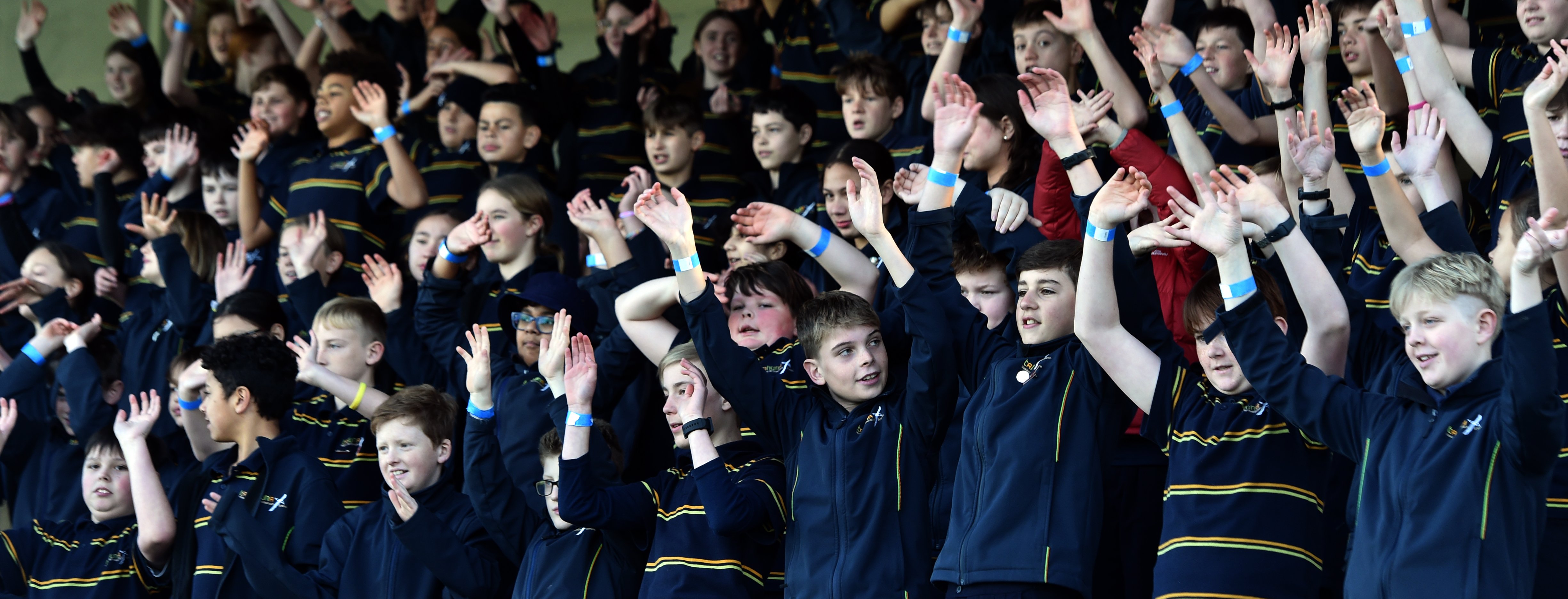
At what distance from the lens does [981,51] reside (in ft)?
19.6

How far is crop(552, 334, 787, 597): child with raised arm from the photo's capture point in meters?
3.76

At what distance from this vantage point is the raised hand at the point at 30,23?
29.2ft

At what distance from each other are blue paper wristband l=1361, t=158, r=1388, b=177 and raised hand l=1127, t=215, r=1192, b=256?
1.52 ft

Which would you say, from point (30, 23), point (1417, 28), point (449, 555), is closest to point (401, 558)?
point (449, 555)

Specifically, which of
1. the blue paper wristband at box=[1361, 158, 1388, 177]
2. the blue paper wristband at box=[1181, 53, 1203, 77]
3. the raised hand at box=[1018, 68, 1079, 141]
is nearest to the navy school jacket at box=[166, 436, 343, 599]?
the raised hand at box=[1018, 68, 1079, 141]

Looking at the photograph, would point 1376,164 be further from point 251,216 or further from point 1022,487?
point 251,216

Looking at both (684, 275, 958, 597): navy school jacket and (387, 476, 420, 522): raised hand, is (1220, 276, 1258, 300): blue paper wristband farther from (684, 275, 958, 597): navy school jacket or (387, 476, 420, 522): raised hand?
(387, 476, 420, 522): raised hand

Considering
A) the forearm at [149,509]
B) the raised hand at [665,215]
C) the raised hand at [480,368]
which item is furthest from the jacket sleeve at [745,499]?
the forearm at [149,509]

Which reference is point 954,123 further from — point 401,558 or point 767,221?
point 401,558

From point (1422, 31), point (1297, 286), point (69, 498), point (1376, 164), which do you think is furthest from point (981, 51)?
point (69, 498)

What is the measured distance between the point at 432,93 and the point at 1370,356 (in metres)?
5.10

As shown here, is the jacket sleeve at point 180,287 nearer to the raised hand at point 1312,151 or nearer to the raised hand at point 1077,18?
the raised hand at point 1077,18

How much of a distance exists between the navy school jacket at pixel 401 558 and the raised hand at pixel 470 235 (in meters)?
1.00

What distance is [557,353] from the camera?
4211 mm
